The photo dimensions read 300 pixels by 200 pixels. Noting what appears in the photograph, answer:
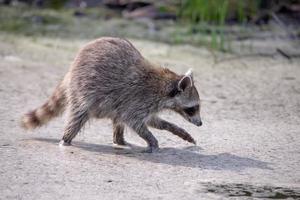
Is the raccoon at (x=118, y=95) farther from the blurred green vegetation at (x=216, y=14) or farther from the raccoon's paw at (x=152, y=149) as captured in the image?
the blurred green vegetation at (x=216, y=14)

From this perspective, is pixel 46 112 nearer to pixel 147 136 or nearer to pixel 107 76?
pixel 107 76

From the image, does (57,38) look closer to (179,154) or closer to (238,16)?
(238,16)

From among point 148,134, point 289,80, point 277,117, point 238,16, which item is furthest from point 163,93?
point 238,16

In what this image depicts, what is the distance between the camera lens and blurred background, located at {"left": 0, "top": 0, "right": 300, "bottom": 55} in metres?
10.8

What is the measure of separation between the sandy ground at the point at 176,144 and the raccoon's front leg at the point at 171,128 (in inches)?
3.9

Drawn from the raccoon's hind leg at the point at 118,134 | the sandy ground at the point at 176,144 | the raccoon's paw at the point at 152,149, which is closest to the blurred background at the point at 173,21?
the sandy ground at the point at 176,144

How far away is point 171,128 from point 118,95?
55 centimetres

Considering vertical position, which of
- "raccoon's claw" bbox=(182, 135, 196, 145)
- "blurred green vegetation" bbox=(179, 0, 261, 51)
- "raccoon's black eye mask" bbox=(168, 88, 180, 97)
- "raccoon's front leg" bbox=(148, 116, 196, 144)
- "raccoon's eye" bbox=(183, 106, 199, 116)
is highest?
"blurred green vegetation" bbox=(179, 0, 261, 51)

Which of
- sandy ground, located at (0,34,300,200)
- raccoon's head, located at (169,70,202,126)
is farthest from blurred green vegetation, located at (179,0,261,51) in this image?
raccoon's head, located at (169,70,202,126)

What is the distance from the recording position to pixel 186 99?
690cm

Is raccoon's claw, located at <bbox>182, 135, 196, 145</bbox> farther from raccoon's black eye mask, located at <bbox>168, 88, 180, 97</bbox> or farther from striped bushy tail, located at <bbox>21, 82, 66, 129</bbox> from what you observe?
striped bushy tail, located at <bbox>21, 82, 66, 129</bbox>

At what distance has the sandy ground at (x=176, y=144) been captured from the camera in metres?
5.56

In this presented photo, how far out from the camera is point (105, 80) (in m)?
6.79

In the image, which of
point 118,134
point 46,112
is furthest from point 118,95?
point 46,112
